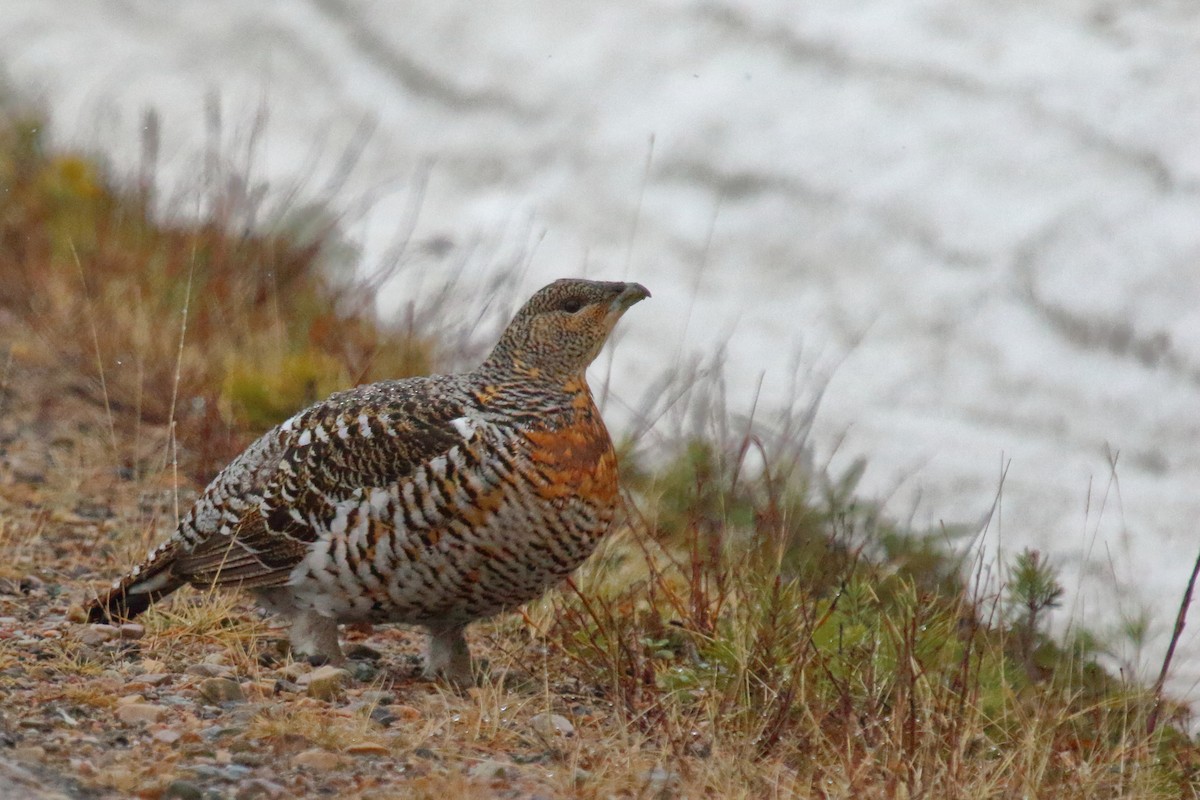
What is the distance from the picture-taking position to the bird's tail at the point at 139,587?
181 inches

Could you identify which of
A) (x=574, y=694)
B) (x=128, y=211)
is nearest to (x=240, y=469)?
(x=574, y=694)

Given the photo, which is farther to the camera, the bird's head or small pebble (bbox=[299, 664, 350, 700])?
the bird's head

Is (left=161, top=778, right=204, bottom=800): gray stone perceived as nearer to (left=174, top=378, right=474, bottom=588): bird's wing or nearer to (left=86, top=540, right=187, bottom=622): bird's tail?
(left=174, top=378, right=474, bottom=588): bird's wing

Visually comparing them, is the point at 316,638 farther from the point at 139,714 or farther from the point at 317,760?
the point at 317,760

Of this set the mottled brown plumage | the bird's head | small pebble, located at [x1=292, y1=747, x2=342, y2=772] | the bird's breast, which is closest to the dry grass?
small pebble, located at [x1=292, y1=747, x2=342, y2=772]

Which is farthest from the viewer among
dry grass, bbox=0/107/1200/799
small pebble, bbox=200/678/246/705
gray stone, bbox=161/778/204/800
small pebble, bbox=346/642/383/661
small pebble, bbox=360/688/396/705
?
small pebble, bbox=346/642/383/661

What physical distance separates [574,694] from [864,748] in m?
0.96

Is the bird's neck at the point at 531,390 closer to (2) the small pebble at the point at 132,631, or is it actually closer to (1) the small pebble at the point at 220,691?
(1) the small pebble at the point at 220,691

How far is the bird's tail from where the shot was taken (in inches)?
181

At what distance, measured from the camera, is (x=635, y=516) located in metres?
6.01

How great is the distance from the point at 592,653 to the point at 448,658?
1.49ft

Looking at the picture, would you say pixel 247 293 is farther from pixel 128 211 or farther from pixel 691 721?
pixel 691 721

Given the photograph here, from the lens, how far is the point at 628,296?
4660 millimetres

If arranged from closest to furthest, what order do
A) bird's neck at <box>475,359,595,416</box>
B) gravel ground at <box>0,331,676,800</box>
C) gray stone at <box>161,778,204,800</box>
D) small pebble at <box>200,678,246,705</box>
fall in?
1. gray stone at <box>161,778,204,800</box>
2. gravel ground at <box>0,331,676,800</box>
3. small pebble at <box>200,678,246,705</box>
4. bird's neck at <box>475,359,595,416</box>
